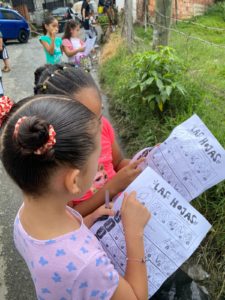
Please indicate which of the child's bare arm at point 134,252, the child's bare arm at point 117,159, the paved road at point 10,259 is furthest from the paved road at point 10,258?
the child's bare arm at point 117,159

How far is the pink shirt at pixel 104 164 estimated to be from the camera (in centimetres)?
147

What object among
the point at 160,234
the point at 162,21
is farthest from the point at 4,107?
the point at 162,21

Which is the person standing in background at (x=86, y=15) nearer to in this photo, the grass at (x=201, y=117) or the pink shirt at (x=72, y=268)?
the grass at (x=201, y=117)

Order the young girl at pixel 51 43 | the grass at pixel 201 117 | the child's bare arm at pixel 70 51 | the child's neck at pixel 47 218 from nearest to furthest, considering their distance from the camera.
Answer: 1. the child's neck at pixel 47 218
2. the grass at pixel 201 117
3. the young girl at pixel 51 43
4. the child's bare arm at pixel 70 51

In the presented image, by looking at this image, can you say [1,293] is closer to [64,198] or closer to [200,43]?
[64,198]

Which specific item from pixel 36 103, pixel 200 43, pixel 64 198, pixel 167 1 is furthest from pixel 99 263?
pixel 167 1

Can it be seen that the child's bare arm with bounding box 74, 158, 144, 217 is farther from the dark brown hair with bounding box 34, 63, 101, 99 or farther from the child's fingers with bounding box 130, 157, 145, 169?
the dark brown hair with bounding box 34, 63, 101, 99

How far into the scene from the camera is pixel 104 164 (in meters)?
1.52

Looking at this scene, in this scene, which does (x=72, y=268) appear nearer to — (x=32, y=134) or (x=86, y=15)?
(x=32, y=134)

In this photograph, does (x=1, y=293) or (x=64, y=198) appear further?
(x=1, y=293)

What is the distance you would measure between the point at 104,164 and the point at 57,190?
64cm

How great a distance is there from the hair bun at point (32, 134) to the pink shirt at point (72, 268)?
27cm

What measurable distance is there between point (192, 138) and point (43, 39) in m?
3.74

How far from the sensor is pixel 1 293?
1.94 metres
